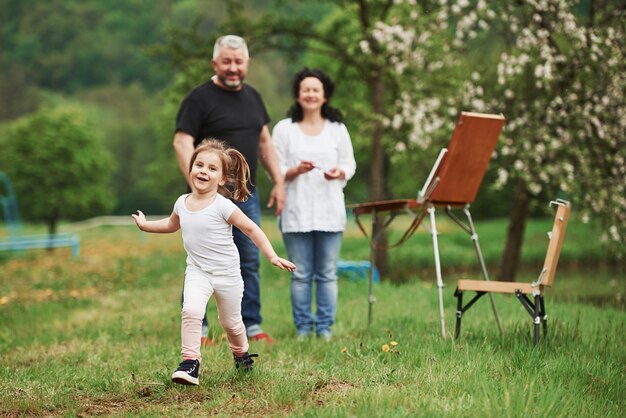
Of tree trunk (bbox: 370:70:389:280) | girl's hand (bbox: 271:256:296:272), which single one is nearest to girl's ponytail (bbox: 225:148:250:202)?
girl's hand (bbox: 271:256:296:272)

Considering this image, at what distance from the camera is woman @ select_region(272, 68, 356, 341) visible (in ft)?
21.3

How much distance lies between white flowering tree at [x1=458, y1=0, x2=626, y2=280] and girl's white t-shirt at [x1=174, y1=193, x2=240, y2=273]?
258 inches

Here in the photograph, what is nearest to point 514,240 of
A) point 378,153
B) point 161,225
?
point 378,153

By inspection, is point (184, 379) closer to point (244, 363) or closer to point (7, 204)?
point (244, 363)

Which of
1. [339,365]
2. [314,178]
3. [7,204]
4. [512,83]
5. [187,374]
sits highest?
[512,83]

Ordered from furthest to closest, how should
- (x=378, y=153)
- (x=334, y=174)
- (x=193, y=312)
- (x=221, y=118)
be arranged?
(x=378, y=153) < (x=334, y=174) < (x=221, y=118) < (x=193, y=312)

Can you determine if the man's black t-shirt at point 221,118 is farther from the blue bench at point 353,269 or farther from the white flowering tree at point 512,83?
the blue bench at point 353,269

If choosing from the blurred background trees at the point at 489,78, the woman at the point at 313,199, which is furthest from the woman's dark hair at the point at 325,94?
the blurred background trees at the point at 489,78

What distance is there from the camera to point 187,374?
439 centimetres

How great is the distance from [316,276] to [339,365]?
1.63 m

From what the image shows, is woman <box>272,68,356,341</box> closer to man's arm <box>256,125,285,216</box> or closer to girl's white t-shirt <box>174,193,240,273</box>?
man's arm <box>256,125,285,216</box>

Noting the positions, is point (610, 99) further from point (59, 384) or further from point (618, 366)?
point (59, 384)

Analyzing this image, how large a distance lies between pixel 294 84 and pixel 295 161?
679 millimetres

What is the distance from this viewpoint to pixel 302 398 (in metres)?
4.27
